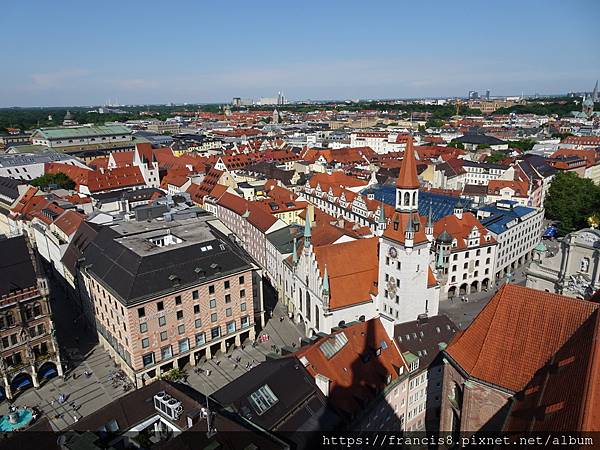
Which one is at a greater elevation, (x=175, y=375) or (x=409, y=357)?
(x=409, y=357)

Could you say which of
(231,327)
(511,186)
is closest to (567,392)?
(231,327)

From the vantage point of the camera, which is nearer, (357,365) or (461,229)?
(357,365)

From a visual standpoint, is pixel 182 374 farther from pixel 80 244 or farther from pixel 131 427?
pixel 80 244

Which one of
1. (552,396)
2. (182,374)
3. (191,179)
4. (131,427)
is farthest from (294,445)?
(191,179)

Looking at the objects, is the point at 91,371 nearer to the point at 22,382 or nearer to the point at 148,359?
the point at 22,382

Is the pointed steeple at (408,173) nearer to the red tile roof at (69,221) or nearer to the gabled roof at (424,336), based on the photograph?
the gabled roof at (424,336)

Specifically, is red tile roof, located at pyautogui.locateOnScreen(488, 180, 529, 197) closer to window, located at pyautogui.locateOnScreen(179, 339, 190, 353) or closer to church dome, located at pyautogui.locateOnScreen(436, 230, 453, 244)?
church dome, located at pyautogui.locateOnScreen(436, 230, 453, 244)

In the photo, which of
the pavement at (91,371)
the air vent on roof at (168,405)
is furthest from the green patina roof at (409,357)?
the air vent on roof at (168,405)
